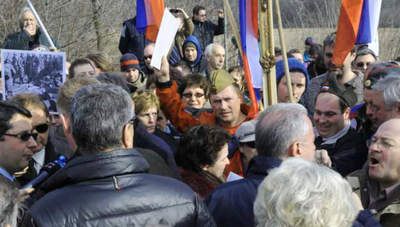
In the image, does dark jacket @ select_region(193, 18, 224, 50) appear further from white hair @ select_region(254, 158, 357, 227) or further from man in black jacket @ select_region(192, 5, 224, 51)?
white hair @ select_region(254, 158, 357, 227)

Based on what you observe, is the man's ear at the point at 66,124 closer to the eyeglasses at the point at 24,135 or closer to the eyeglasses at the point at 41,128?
the eyeglasses at the point at 24,135

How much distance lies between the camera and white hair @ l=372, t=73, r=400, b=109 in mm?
5341

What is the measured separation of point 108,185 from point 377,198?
1.76m

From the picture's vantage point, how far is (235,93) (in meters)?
6.47

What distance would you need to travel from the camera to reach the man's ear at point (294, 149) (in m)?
4.10

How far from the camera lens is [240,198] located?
402 cm

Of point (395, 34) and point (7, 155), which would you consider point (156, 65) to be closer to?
point (7, 155)

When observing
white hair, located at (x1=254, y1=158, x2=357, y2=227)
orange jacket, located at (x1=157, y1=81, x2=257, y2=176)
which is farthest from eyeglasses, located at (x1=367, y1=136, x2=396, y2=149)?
orange jacket, located at (x1=157, y1=81, x2=257, y2=176)

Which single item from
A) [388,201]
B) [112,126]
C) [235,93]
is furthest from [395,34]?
[112,126]

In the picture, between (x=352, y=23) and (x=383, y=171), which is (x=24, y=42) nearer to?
(x=352, y=23)

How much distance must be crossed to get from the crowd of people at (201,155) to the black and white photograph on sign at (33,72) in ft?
0.51

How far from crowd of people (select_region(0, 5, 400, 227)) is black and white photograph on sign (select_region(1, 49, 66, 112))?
154 mm

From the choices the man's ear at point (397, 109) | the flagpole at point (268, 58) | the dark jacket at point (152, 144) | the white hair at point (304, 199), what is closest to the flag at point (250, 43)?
the flagpole at point (268, 58)

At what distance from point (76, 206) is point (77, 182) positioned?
129 mm
